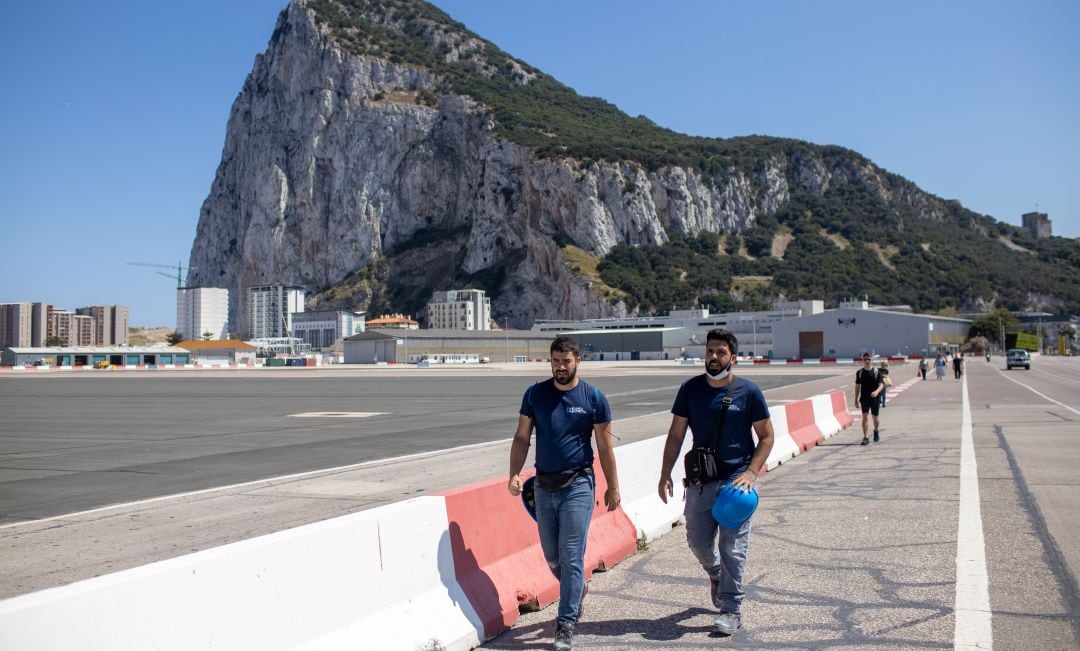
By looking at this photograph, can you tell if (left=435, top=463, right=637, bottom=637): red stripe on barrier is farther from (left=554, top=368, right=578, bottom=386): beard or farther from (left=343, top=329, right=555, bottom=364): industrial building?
(left=343, top=329, right=555, bottom=364): industrial building

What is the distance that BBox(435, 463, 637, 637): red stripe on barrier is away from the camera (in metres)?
5.41

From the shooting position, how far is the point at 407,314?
614ft

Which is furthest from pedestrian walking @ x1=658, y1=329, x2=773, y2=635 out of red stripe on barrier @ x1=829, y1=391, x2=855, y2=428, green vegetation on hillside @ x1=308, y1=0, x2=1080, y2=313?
green vegetation on hillside @ x1=308, y1=0, x2=1080, y2=313

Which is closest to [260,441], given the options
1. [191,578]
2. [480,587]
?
[480,587]

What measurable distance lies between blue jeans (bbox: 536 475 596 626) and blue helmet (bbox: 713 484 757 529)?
78 centimetres

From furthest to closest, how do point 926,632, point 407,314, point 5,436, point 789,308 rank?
point 407,314 < point 789,308 < point 5,436 < point 926,632

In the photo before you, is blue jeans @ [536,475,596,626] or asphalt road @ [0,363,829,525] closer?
blue jeans @ [536,475,596,626]

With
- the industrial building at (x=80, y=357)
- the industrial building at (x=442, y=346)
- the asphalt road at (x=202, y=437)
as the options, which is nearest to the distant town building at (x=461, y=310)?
the industrial building at (x=442, y=346)

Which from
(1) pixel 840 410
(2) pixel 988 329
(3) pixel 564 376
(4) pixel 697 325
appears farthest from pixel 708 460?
(2) pixel 988 329

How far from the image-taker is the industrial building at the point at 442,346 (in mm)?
117188

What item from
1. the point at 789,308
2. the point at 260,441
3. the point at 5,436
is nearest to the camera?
the point at 260,441

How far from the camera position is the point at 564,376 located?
5.20 metres

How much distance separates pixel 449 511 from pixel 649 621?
4.86 feet

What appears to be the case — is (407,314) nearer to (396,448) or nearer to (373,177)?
(373,177)
